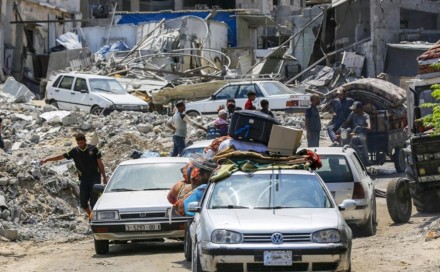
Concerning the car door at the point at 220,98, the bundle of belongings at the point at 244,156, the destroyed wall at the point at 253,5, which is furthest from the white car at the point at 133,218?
the destroyed wall at the point at 253,5

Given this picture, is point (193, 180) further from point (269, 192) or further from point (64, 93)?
point (64, 93)

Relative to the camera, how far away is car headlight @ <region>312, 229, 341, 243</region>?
10.8m

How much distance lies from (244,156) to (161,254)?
2.93 m

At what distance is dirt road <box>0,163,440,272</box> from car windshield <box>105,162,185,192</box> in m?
0.92

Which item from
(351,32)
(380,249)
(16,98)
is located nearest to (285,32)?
(351,32)

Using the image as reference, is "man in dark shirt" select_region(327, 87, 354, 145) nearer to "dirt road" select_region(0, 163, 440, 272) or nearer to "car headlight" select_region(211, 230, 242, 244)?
"dirt road" select_region(0, 163, 440, 272)

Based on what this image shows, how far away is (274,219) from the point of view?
437 inches

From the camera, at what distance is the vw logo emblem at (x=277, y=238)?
35.2 feet

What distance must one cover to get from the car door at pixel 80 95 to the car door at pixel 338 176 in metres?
20.2

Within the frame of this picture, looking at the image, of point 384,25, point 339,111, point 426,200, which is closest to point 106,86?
point 384,25

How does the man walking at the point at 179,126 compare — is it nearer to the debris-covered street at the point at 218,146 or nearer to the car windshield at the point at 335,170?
the debris-covered street at the point at 218,146

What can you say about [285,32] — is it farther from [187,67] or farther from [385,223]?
[385,223]

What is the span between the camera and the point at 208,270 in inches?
427

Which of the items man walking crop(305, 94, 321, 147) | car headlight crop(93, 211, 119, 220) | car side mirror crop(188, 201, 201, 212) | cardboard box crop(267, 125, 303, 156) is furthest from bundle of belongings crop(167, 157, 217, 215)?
man walking crop(305, 94, 321, 147)
